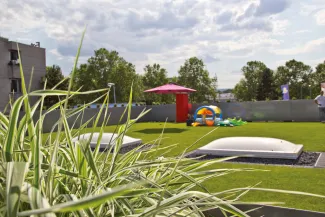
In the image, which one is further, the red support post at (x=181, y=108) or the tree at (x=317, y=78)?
the tree at (x=317, y=78)

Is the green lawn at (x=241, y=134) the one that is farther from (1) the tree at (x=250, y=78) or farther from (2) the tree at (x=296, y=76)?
(1) the tree at (x=250, y=78)

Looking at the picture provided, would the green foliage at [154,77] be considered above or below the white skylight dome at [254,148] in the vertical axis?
above

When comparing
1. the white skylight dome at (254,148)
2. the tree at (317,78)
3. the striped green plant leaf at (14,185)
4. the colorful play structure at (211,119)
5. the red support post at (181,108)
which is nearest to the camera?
the striped green plant leaf at (14,185)

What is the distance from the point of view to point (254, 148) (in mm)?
6277

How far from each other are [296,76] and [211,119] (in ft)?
136

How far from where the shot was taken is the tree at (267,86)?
161 ft

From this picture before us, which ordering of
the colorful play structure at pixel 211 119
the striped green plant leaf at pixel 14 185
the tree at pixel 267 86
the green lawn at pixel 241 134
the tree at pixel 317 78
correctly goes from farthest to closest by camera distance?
the tree at pixel 267 86 < the tree at pixel 317 78 < the colorful play structure at pixel 211 119 < the green lawn at pixel 241 134 < the striped green plant leaf at pixel 14 185

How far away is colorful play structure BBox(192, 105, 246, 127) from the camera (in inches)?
584

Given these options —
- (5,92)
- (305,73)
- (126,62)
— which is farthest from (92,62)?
(305,73)

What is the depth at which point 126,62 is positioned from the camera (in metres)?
52.7

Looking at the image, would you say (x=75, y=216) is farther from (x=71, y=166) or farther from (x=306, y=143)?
(x=306, y=143)

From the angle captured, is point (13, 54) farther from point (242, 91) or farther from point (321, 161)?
point (242, 91)

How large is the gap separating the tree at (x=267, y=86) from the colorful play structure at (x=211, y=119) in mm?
35437

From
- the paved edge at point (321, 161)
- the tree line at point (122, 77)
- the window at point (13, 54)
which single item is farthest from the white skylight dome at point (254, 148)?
the tree line at point (122, 77)
